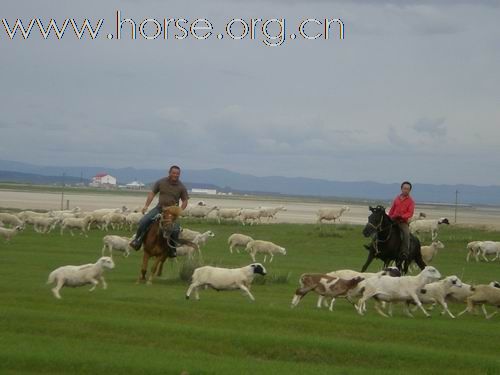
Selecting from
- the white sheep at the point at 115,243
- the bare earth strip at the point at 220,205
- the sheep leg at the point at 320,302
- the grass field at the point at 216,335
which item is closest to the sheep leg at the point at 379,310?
the grass field at the point at 216,335

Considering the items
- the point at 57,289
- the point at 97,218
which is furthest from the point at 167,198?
the point at 97,218

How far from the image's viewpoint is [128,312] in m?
16.3

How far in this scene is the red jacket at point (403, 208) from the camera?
920 inches

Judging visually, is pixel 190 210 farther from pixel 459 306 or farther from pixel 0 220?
pixel 459 306

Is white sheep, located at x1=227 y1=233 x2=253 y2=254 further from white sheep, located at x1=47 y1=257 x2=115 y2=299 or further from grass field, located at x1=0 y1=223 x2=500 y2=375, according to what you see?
white sheep, located at x1=47 y1=257 x2=115 y2=299

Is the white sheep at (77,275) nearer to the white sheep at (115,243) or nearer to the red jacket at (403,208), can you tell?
the red jacket at (403,208)

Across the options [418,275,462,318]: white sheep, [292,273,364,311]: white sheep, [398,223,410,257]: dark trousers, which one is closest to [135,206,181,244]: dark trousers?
[398,223,410,257]: dark trousers

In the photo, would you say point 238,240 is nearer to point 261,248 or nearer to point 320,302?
point 261,248

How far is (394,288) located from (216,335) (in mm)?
4332

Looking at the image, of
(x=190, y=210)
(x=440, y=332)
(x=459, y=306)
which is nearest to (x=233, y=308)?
(x=440, y=332)

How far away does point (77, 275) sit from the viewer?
61.0 ft

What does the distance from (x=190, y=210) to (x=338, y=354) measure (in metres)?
44.0

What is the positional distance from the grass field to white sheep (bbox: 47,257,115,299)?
0.27 m

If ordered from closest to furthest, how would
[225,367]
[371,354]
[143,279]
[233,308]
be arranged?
Answer: [225,367], [371,354], [233,308], [143,279]
